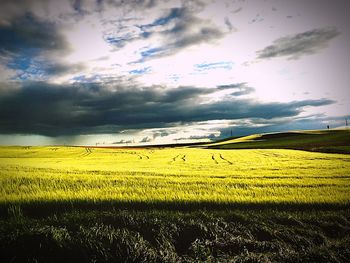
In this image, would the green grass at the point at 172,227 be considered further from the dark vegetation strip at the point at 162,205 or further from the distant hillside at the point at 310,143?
the distant hillside at the point at 310,143

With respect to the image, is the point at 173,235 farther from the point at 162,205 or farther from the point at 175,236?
the point at 162,205

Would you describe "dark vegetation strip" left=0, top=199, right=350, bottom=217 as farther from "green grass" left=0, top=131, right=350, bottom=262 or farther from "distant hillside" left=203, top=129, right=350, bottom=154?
"distant hillside" left=203, top=129, right=350, bottom=154

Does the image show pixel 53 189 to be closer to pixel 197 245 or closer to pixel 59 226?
pixel 59 226

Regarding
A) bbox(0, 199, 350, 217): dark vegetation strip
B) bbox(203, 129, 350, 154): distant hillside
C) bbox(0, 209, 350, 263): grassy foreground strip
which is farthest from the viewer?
bbox(203, 129, 350, 154): distant hillside

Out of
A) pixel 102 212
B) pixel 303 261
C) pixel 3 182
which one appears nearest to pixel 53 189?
pixel 3 182

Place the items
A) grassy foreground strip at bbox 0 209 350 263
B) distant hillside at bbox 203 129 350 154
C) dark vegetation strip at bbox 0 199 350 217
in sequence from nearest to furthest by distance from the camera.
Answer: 1. grassy foreground strip at bbox 0 209 350 263
2. dark vegetation strip at bbox 0 199 350 217
3. distant hillside at bbox 203 129 350 154

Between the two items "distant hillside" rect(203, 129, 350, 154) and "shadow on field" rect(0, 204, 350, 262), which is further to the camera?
"distant hillside" rect(203, 129, 350, 154)

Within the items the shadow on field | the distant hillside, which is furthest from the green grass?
the distant hillside

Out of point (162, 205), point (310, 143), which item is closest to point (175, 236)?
point (162, 205)

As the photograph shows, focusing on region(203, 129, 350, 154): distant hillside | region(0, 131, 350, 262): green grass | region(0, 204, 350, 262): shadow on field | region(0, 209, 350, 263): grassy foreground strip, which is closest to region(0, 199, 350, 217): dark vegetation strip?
region(0, 131, 350, 262): green grass

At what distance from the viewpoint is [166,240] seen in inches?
352

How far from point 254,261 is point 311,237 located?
236 cm

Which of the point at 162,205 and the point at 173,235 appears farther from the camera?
the point at 162,205

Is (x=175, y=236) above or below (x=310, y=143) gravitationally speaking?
below
